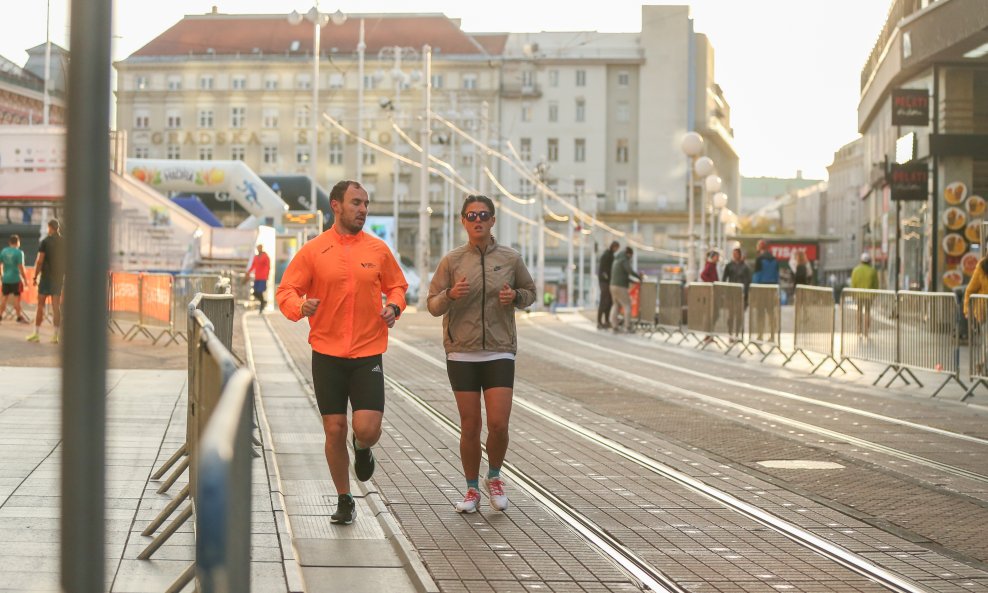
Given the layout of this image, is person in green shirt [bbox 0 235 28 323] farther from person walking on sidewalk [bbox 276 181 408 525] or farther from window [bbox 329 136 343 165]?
window [bbox 329 136 343 165]

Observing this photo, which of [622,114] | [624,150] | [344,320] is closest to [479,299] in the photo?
[344,320]

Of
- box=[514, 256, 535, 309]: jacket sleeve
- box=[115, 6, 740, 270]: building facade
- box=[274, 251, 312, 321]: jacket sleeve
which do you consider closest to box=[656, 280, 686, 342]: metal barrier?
box=[514, 256, 535, 309]: jacket sleeve

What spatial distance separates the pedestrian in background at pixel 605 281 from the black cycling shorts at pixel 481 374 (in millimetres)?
24340

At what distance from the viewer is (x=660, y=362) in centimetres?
2453

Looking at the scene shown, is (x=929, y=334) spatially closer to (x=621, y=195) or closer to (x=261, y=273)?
(x=261, y=273)

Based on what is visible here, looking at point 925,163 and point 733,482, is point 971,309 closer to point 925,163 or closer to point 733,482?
point 733,482

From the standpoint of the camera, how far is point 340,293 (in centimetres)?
831

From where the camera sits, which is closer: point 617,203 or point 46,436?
point 46,436

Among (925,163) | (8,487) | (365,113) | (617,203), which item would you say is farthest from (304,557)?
(617,203)

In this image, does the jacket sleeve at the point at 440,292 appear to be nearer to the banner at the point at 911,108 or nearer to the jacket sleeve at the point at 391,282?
the jacket sleeve at the point at 391,282

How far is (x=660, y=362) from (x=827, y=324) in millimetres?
2618

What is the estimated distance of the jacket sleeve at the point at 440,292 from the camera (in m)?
8.96

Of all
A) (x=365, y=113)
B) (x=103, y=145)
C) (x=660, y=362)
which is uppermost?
(x=365, y=113)

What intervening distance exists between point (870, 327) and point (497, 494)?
13.0 meters
